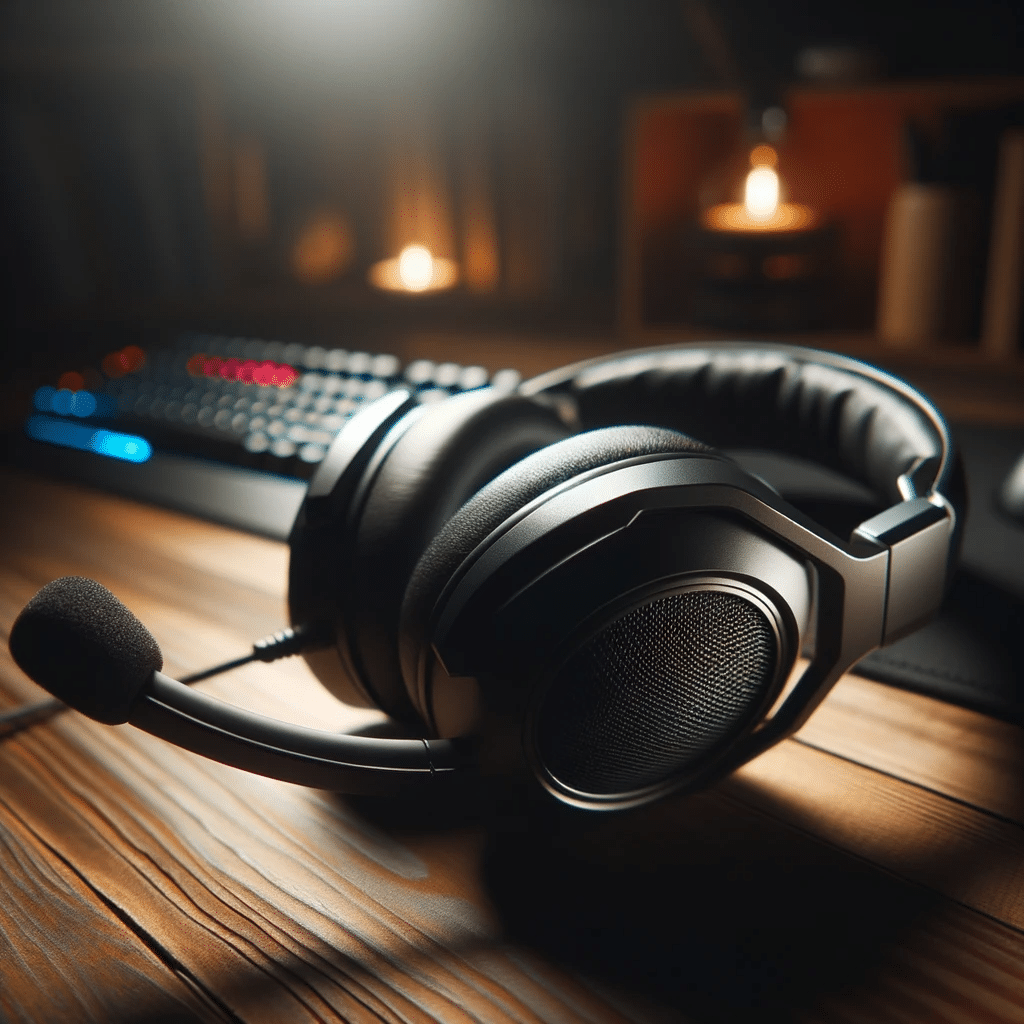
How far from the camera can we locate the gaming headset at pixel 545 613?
0.34m

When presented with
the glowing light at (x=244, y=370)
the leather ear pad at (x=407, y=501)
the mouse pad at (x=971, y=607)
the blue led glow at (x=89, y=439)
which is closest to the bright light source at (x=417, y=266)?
the glowing light at (x=244, y=370)

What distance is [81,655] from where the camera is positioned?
31cm

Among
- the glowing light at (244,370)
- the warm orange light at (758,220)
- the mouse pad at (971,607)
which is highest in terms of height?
the warm orange light at (758,220)

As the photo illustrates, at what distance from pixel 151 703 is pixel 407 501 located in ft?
0.48

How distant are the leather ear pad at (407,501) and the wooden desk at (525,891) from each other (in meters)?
0.07

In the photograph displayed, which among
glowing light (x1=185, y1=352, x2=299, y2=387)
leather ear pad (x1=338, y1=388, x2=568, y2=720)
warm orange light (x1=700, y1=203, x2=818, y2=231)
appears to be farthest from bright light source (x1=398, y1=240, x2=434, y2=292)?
leather ear pad (x1=338, y1=388, x2=568, y2=720)

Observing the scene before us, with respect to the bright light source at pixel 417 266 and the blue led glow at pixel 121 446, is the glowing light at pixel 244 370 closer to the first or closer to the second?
the blue led glow at pixel 121 446

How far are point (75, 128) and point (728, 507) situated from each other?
120 centimetres

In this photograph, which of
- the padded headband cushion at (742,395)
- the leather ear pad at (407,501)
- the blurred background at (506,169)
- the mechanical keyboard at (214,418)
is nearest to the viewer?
the leather ear pad at (407,501)

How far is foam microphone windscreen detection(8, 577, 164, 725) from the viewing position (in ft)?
1.03

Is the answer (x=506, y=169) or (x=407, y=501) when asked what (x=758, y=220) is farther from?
(x=407, y=501)

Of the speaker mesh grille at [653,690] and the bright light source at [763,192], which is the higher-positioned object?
the bright light source at [763,192]

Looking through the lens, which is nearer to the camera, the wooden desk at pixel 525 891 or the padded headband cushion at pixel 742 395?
the wooden desk at pixel 525 891

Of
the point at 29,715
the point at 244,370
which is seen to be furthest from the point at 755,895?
the point at 244,370
